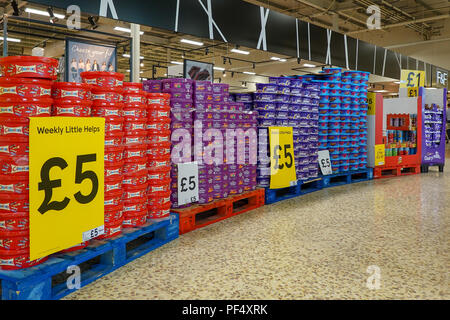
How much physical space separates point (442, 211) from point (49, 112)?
4764 millimetres

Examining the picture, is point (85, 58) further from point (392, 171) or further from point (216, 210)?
point (392, 171)

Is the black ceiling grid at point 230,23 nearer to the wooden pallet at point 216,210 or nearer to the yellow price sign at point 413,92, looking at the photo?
the yellow price sign at point 413,92

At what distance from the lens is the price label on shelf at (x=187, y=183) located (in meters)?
3.77

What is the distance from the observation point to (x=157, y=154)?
3.39 m

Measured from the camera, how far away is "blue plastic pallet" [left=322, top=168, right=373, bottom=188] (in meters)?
6.70

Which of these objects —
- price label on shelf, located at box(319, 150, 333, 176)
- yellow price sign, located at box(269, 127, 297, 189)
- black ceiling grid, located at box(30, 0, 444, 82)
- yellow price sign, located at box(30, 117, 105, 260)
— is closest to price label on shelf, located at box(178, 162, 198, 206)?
yellow price sign, located at box(30, 117, 105, 260)

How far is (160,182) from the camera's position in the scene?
339cm

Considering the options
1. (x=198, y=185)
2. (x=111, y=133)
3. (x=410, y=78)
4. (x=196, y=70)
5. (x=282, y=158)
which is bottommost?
(x=198, y=185)

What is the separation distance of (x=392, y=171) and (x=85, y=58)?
6981 mm

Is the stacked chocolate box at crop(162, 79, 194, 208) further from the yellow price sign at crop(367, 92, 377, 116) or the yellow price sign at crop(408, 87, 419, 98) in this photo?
the yellow price sign at crop(408, 87, 419, 98)

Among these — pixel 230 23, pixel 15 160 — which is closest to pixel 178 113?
pixel 15 160

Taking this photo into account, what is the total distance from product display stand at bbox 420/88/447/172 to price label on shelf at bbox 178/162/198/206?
281 inches

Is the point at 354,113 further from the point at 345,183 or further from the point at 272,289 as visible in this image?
the point at 272,289
